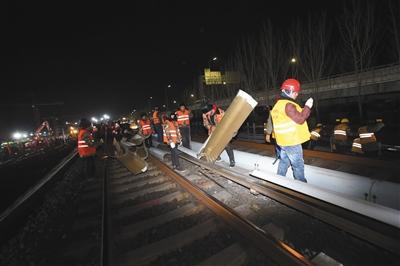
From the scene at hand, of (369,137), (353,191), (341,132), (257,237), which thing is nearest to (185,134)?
(341,132)

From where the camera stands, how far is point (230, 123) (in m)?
4.76

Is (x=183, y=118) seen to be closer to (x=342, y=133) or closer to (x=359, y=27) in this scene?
(x=342, y=133)

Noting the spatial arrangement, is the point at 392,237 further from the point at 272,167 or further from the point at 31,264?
the point at 31,264

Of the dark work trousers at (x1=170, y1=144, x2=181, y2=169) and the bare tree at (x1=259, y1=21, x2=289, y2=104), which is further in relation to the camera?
the bare tree at (x1=259, y1=21, x2=289, y2=104)

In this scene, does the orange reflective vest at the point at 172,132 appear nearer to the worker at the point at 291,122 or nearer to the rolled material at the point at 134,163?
the rolled material at the point at 134,163

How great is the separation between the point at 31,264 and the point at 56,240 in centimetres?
57

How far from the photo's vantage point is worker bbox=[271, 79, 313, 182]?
3.60m

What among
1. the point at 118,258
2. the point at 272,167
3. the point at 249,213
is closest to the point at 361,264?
the point at 249,213

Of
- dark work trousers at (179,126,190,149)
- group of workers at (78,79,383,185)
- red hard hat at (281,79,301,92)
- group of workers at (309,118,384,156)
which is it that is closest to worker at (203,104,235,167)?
group of workers at (78,79,383,185)

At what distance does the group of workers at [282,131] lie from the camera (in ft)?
12.4

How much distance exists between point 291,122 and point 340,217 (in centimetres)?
152

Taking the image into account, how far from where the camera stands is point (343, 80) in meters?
27.6

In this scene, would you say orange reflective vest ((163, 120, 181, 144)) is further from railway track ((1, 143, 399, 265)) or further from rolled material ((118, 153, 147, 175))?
railway track ((1, 143, 399, 265))

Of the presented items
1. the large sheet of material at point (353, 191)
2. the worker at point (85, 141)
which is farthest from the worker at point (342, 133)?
the worker at point (85, 141)
